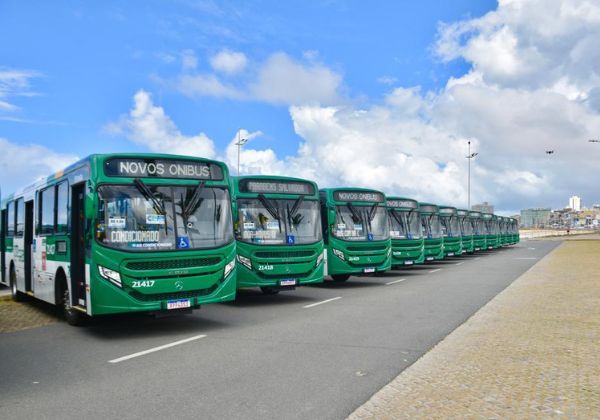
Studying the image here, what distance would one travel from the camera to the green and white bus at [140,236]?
9.02m

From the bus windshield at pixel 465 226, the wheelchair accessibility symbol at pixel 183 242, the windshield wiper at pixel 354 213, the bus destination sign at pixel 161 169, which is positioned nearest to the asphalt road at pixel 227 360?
the wheelchair accessibility symbol at pixel 183 242

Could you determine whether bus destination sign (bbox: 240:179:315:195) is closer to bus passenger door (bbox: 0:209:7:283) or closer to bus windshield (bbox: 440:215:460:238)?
bus passenger door (bbox: 0:209:7:283)

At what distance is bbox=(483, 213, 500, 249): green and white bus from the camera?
42.6 m

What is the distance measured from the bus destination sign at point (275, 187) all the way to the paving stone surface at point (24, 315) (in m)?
4.98

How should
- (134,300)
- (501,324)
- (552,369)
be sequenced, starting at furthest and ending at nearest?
(501,324) < (134,300) < (552,369)

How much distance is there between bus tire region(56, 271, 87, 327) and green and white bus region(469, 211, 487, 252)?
98.9 ft

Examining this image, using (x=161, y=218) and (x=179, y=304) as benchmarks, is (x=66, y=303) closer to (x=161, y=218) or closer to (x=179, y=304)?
(x=179, y=304)

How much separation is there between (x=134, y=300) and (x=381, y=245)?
32.9 feet

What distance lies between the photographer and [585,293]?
14.7m

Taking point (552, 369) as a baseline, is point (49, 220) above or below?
above

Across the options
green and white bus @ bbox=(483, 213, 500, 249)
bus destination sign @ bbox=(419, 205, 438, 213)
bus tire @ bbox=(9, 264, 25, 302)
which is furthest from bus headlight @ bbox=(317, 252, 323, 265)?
green and white bus @ bbox=(483, 213, 500, 249)

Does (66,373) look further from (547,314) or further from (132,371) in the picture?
(547,314)

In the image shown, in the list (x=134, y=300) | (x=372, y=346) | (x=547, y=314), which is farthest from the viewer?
(x=547, y=314)

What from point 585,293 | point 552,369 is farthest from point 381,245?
point 552,369
